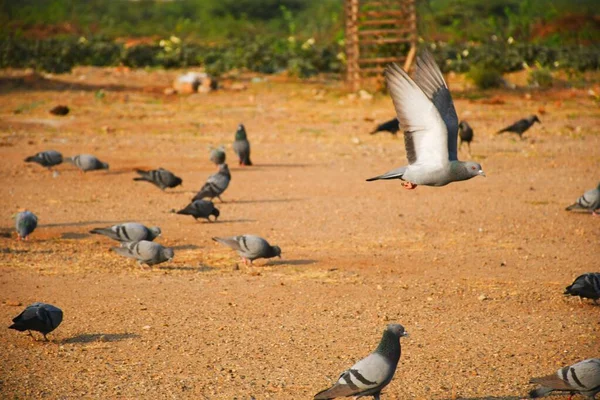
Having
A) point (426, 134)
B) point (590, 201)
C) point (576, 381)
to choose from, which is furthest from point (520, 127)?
point (576, 381)

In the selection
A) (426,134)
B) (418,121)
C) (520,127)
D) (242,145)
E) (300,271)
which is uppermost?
(418,121)

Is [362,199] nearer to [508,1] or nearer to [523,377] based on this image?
[523,377]

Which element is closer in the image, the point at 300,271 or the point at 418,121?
the point at 418,121

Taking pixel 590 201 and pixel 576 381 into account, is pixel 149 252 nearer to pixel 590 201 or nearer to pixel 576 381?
pixel 576 381

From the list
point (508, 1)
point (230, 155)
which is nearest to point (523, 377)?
point (230, 155)

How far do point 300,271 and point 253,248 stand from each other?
0.50 metres

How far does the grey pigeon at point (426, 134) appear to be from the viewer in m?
6.73

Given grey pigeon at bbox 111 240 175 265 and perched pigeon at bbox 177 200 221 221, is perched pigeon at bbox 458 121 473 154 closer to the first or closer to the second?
perched pigeon at bbox 177 200 221 221

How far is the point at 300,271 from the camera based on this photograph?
9.18m

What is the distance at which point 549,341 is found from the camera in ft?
23.4

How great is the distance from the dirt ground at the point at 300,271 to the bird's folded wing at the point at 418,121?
138cm

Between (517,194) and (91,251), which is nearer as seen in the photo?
(91,251)

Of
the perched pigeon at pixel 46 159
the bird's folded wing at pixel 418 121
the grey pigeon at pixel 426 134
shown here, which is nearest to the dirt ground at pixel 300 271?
the perched pigeon at pixel 46 159

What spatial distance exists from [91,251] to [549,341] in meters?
4.86
